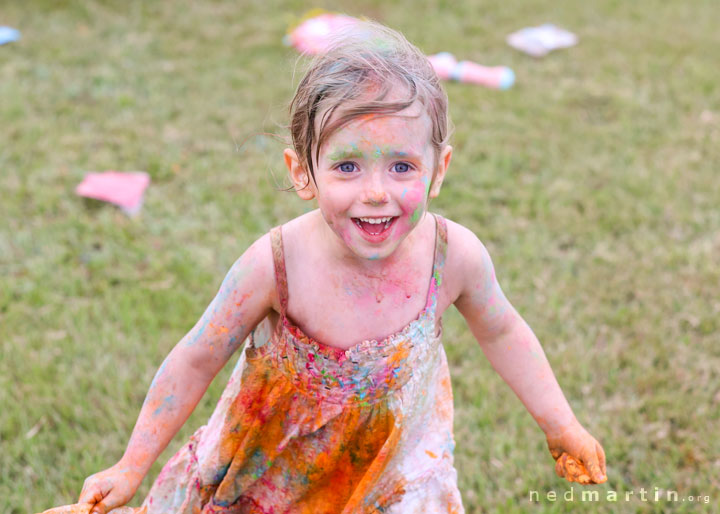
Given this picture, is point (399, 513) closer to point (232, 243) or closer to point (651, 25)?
point (232, 243)

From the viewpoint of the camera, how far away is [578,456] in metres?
1.82

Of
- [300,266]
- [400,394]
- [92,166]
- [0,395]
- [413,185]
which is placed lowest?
[0,395]

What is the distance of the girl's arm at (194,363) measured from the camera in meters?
1.66

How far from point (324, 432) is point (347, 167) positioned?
617mm

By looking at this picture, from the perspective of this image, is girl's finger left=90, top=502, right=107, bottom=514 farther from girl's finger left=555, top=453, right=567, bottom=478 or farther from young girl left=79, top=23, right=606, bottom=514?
girl's finger left=555, top=453, right=567, bottom=478

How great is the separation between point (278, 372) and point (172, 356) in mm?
230

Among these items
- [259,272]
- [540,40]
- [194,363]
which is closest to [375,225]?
[259,272]

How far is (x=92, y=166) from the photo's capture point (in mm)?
4188

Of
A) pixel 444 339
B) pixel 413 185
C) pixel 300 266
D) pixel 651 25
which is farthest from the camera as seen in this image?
pixel 651 25

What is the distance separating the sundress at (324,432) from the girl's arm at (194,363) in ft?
0.16

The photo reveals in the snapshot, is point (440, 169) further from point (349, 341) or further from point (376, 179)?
point (349, 341)

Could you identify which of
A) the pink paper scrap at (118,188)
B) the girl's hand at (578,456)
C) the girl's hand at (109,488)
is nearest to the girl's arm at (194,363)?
the girl's hand at (109,488)

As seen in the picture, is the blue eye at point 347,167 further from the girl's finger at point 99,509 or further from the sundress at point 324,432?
the girl's finger at point 99,509

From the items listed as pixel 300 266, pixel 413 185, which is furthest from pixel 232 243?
pixel 413 185
